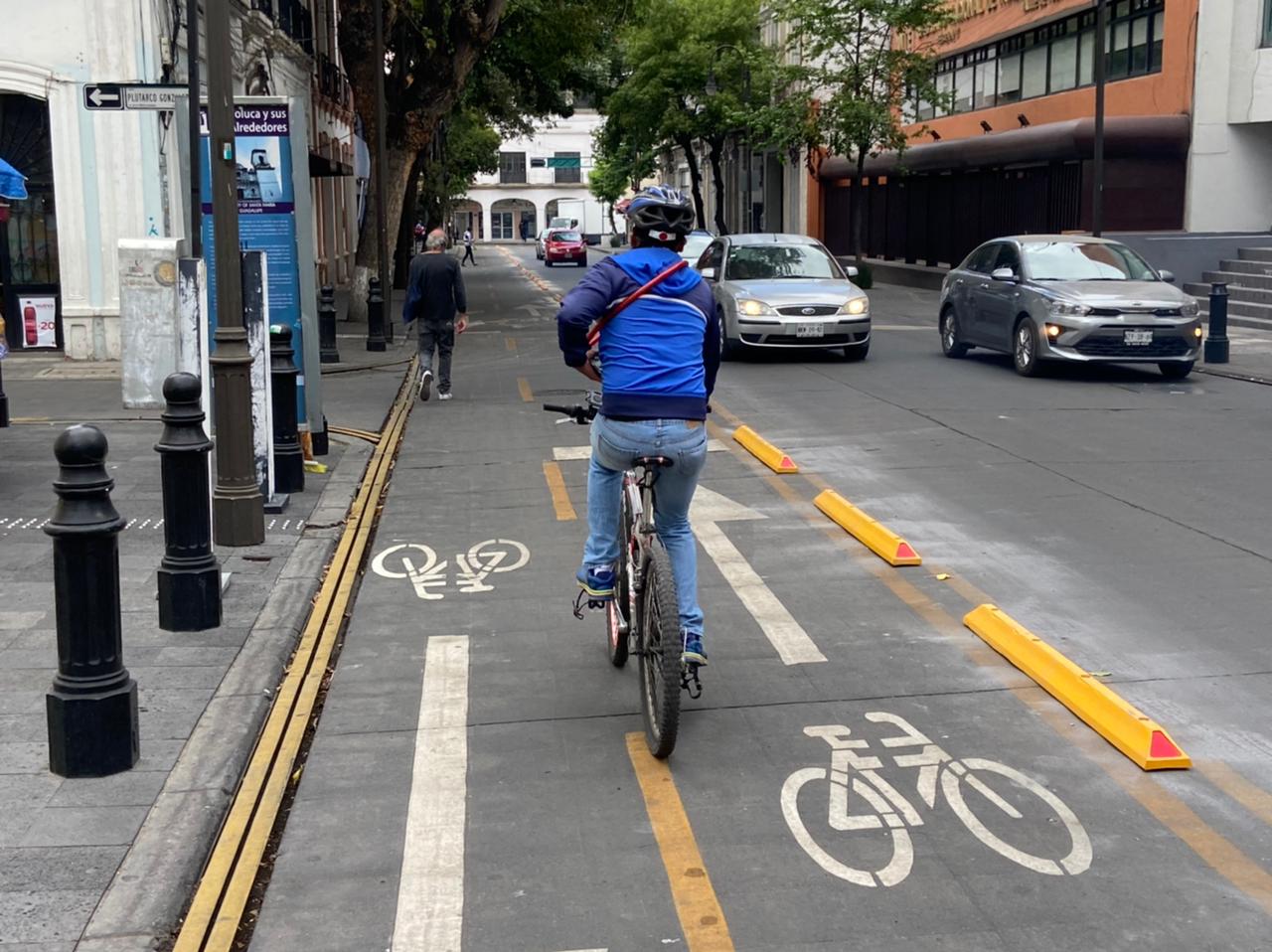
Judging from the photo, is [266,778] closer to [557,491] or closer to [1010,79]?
[557,491]

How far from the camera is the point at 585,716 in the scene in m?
6.24

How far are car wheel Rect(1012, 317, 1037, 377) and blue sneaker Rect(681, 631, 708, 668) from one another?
43.0ft

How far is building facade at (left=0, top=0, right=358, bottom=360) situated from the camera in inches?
750

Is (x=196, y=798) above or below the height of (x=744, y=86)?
below

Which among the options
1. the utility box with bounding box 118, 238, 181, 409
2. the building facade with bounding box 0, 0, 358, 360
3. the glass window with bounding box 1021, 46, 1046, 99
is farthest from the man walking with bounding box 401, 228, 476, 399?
the glass window with bounding box 1021, 46, 1046, 99

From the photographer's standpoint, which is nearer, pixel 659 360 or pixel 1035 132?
pixel 659 360

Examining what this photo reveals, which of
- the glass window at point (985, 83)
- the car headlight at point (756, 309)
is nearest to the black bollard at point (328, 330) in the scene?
the car headlight at point (756, 309)

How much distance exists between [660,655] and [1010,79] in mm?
36558

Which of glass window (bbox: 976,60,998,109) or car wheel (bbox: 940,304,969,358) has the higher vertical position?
glass window (bbox: 976,60,998,109)

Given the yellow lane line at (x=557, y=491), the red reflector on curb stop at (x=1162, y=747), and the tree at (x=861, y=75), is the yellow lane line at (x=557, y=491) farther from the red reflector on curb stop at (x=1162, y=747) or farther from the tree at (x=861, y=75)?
the tree at (x=861, y=75)

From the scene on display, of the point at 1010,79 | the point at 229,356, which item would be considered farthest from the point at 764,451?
the point at 1010,79

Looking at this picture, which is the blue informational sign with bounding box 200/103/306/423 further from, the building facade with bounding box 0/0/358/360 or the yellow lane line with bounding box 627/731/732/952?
the building facade with bounding box 0/0/358/360

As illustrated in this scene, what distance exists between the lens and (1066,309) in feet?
58.3

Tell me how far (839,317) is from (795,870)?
50.6ft
